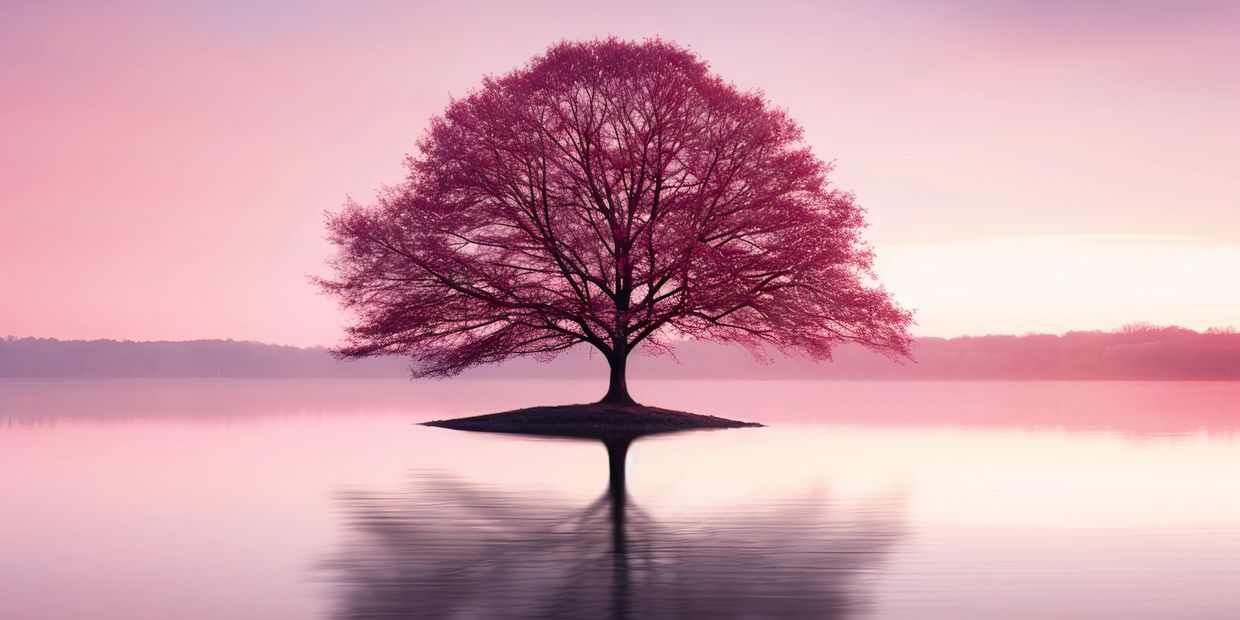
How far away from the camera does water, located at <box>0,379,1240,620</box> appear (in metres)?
10.1

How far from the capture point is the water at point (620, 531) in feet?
33.3

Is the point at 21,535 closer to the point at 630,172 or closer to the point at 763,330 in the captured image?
the point at 630,172

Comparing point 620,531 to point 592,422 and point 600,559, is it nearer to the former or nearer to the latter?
point 600,559

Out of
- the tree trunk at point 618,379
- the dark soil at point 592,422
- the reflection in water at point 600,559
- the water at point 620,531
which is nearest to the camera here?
the reflection in water at point 600,559

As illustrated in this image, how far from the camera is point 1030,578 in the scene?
36.5 feet

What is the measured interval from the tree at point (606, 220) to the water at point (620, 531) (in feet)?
34.3

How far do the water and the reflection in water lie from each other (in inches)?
1.9

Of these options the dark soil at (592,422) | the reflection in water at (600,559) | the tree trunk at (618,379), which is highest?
the tree trunk at (618,379)

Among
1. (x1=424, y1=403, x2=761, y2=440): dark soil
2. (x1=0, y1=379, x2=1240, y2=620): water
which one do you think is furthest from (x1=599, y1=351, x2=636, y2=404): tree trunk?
(x1=0, y1=379, x2=1240, y2=620): water

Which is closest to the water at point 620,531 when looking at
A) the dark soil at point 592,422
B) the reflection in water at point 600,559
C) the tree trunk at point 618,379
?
the reflection in water at point 600,559

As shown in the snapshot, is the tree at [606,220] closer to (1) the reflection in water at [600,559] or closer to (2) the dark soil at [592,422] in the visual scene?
(2) the dark soil at [592,422]

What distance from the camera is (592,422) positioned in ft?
121

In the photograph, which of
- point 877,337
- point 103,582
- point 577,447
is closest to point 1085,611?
point 103,582

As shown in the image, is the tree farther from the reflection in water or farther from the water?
the reflection in water
